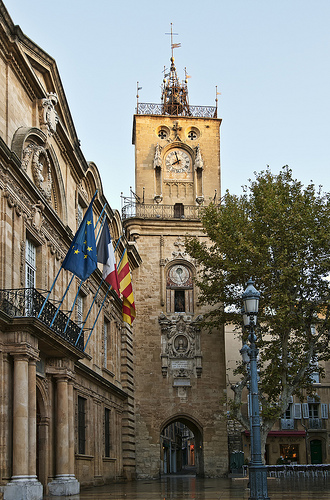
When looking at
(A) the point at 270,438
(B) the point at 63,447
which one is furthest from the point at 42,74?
(A) the point at 270,438

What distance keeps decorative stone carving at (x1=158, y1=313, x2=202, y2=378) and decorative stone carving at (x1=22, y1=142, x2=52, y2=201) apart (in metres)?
17.9

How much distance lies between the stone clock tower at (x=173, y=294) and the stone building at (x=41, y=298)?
27.0ft

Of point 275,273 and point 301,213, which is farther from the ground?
point 301,213

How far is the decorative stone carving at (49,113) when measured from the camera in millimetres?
22656

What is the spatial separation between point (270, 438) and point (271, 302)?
19.1 metres

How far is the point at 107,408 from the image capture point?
31.9m

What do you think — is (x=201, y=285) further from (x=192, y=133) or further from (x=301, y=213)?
(x=192, y=133)

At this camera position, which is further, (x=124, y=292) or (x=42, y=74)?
(x=124, y=292)

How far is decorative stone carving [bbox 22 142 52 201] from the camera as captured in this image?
2112cm

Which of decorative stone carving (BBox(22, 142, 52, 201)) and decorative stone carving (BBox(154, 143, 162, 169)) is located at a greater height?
decorative stone carving (BBox(154, 143, 162, 169))

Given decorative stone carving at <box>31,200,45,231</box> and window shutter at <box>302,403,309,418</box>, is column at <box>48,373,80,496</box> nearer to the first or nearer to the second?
decorative stone carving at <box>31,200,45,231</box>

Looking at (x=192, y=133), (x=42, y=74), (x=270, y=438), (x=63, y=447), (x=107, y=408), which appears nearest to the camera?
(x=63, y=447)

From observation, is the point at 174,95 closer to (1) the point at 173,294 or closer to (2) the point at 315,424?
(1) the point at 173,294

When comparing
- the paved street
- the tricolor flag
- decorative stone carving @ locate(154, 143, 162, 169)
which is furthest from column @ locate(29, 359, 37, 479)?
decorative stone carving @ locate(154, 143, 162, 169)
